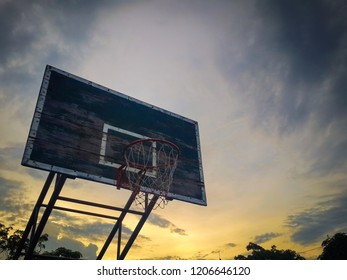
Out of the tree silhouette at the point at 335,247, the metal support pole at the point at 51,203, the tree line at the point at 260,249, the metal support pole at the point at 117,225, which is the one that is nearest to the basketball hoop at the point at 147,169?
the metal support pole at the point at 117,225

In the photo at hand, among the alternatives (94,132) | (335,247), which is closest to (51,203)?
(94,132)

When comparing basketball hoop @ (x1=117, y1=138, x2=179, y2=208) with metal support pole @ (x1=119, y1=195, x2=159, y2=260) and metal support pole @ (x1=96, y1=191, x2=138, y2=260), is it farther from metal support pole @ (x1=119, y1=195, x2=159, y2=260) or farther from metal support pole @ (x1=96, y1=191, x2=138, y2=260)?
metal support pole @ (x1=96, y1=191, x2=138, y2=260)

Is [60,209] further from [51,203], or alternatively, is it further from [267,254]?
[267,254]

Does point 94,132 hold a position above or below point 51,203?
above

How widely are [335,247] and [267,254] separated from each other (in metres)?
9.10

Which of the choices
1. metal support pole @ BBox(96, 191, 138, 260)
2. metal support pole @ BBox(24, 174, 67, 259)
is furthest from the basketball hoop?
metal support pole @ BBox(24, 174, 67, 259)

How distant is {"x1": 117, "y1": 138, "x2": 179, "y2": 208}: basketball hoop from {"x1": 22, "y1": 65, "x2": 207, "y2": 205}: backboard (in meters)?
0.23

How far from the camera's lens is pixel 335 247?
29.7 metres

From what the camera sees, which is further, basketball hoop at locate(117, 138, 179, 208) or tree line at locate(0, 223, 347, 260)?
tree line at locate(0, 223, 347, 260)

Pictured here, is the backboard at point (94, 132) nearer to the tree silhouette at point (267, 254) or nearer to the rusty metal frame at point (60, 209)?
the rusty metal frame at point (60, 209)

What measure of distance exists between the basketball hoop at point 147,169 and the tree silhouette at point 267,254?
111 ft

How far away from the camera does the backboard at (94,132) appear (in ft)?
19.4

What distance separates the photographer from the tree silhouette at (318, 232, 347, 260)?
28.8m
